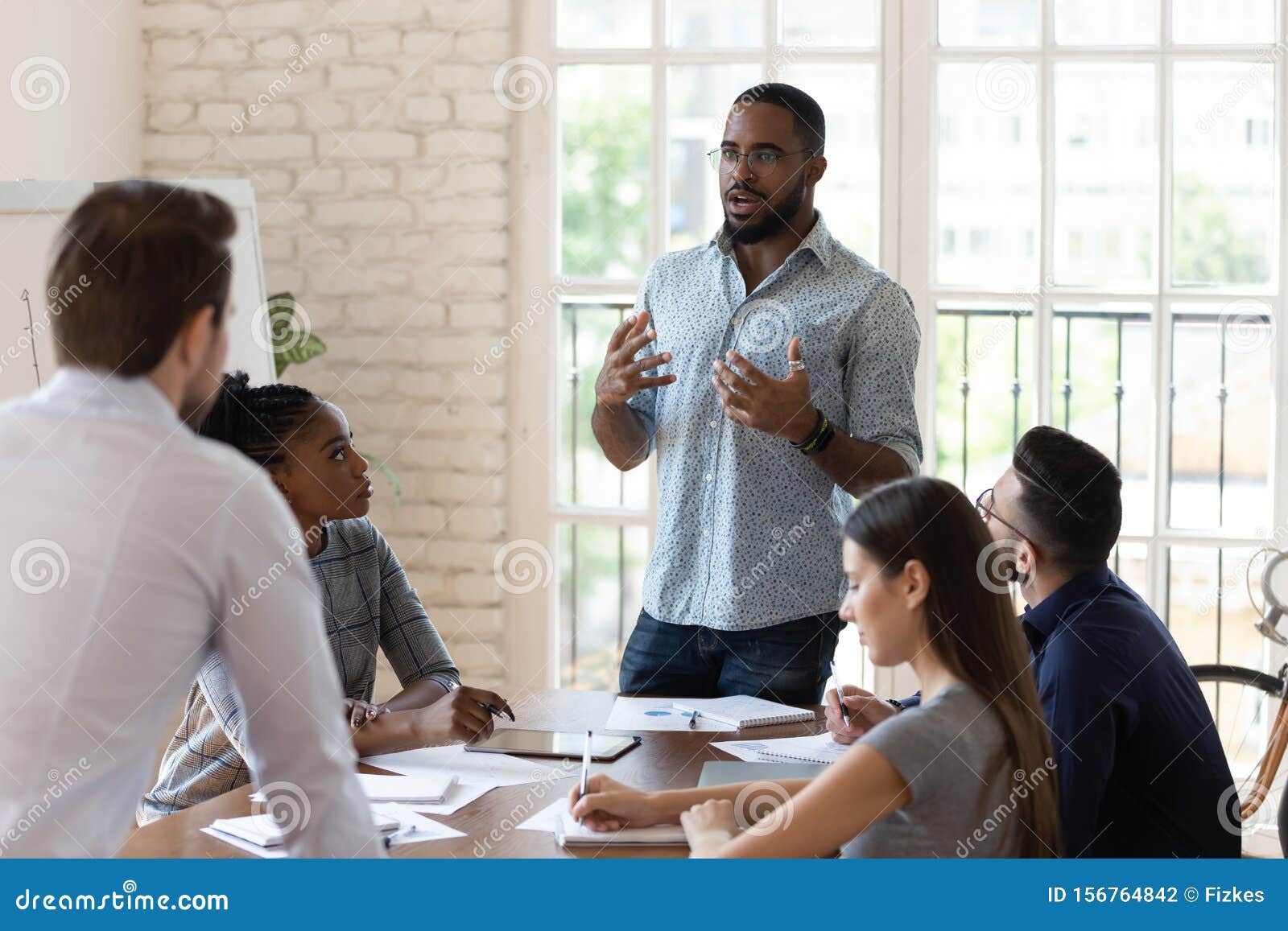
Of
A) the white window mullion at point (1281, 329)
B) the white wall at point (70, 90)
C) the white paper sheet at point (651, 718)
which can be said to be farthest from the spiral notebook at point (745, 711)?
the white wall at point (70, 90)

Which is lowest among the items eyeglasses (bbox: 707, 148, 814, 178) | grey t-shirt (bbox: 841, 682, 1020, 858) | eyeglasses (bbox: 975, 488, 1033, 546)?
grey t-shirt (bbox: 841, 682, 1020, 858)

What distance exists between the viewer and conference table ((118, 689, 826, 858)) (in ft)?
5.12

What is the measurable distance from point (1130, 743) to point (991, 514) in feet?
1.24

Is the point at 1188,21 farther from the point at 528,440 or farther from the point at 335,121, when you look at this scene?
the point at 335,121

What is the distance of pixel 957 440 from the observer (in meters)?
3.65

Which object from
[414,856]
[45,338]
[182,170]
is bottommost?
[414,856]

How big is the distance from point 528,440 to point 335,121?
40.1 inches

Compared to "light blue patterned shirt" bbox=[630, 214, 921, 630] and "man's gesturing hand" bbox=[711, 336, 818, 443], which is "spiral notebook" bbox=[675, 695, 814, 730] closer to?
"light blue patterned shirt" bbox=[630, 214, 921, 630]

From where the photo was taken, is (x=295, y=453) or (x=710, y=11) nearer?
(x=295, y=453)

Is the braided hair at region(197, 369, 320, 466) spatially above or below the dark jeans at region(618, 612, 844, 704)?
above

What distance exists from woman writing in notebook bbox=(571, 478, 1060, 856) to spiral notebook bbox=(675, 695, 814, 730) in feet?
1.53

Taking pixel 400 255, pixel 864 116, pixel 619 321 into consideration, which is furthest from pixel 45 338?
pixel 864 116

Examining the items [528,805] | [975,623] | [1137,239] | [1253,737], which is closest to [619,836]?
[528,805]

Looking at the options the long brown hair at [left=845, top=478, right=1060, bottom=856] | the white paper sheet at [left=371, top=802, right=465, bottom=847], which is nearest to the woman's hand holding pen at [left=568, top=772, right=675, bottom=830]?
the white paper sheet at [left=371, top=802, right=465, bottom=847]
